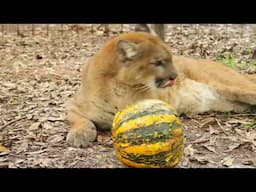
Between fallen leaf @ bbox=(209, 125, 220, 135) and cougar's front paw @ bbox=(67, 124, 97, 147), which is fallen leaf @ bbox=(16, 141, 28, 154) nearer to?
cougar's front paw @ bbox=(67, 124, 97, 147)

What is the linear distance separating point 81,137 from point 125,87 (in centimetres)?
56

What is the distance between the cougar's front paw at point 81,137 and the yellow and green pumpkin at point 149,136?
2.49 ft

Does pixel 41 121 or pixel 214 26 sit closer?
pixel 41 121

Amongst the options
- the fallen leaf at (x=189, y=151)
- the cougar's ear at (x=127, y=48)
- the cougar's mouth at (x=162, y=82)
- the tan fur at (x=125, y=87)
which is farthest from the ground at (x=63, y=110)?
the cougar's ear at (x=127, y=48)

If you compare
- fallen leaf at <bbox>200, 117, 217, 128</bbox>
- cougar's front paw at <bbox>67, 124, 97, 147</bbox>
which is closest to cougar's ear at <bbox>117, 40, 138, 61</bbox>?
cougar's front paw at <bbox>67, 124, 97, 147</bbox>

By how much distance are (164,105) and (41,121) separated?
1.85 metres

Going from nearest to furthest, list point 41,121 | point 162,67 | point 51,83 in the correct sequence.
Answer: point 162,67 < point 41,121 < point 51,83

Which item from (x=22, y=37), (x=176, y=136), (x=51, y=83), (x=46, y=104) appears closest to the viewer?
(x=176, y=136)

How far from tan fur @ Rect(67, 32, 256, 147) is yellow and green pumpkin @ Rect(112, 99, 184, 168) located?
806 mm

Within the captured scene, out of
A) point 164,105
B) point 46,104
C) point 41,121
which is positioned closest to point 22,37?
point 46,104

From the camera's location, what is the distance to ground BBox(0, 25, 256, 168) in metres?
4.01

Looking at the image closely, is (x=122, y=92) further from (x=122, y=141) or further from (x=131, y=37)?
(x=122, y=141)

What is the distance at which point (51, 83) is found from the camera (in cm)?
685

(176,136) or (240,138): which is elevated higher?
(176,136)
